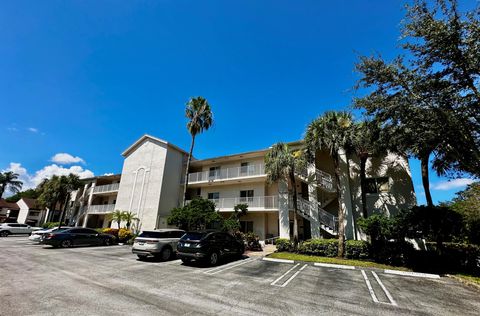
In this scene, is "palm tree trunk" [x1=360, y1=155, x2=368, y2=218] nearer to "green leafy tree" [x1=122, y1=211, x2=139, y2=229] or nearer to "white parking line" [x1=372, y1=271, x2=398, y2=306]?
"white parking line" [x1=372, y1=271, x2=398, y2=306]

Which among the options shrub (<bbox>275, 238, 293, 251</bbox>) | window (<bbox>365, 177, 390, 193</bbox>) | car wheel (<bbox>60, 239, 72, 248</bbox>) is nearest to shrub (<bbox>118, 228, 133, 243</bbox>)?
car wheel (<bbox>60, 239, 72, 248</bbox>)

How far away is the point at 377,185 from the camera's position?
53.2ft

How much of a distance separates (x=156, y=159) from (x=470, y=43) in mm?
25387

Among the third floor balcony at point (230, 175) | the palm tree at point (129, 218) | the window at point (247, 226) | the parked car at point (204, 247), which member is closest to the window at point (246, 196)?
the third floor balcony at point (230, 175)

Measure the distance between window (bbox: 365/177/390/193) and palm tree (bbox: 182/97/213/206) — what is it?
1586cm

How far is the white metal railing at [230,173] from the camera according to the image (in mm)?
20267

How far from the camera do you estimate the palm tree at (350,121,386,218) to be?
1297cm

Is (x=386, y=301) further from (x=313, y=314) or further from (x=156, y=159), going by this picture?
(x=156, y=159)

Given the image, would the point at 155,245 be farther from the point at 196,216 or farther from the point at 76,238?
the point at 76,238

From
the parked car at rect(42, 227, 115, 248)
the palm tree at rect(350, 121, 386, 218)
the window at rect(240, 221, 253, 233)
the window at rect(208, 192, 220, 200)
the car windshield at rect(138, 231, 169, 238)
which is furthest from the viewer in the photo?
the window at rect(208, 192, 220, 200)

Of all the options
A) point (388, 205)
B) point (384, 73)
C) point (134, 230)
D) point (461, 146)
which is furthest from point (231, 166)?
point (461, 146)

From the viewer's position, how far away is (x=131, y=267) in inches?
377

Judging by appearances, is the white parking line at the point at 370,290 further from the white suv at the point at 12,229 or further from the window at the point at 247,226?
the white suv at the point at 12,229

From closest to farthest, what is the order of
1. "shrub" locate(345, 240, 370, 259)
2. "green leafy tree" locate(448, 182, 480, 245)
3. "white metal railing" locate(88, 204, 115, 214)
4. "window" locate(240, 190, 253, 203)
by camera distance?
"shrub" locate(345, 240, 370, 259), "green leafy tree" locate(448, 182, 480, 245), "window" locate(240, 190, 253, 203), "white metal railing" locate(88, 204, 115, 214)
